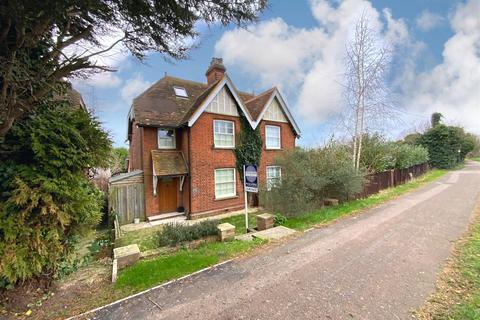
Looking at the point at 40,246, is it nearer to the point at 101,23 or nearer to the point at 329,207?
the point at 101,23

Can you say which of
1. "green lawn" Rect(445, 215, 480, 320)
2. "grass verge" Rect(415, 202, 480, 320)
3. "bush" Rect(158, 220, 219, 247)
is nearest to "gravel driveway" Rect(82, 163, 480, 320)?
"grass verge" Rect(415, 202, 480, 320)

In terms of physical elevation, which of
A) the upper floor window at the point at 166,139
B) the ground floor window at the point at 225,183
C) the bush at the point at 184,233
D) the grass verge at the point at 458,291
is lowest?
the grass verge at the point at 458,291

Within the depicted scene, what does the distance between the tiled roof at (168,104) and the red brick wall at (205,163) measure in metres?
1.03

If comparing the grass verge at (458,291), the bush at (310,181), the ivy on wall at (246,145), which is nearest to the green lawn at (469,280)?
the grass verge at (458,291)

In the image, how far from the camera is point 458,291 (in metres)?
3.93

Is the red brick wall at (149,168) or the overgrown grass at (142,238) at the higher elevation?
the red brick wall at (149,168)

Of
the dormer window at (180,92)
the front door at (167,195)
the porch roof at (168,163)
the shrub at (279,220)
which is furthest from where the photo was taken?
the dormer window at (180,92)

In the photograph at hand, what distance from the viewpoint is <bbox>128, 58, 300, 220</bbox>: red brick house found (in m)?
12.2

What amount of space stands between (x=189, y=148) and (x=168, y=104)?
3.80 metres

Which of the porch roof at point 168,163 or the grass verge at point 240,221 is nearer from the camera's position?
the grass verge at point 240,221

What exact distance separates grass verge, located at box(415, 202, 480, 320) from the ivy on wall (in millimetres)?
10221

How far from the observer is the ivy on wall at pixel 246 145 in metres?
14.0

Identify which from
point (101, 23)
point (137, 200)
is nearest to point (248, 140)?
point (137, 200)

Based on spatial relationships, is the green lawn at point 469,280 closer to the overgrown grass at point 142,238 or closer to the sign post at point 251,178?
the sign post at point 251,178
